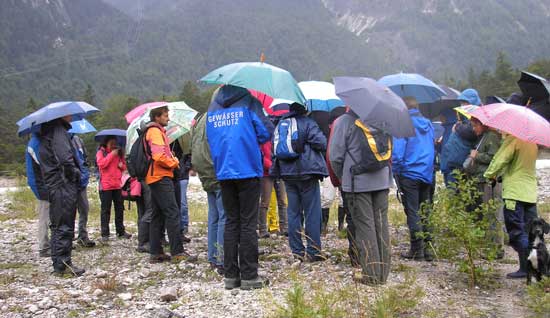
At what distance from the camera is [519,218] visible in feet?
17.5

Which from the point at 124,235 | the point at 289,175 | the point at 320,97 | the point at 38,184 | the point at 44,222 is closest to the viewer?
the point at 289,175

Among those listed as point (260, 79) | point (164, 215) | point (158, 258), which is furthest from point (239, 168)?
point (158, 258)

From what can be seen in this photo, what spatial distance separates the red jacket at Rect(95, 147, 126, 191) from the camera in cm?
801

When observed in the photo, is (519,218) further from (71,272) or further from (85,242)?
(85,242)

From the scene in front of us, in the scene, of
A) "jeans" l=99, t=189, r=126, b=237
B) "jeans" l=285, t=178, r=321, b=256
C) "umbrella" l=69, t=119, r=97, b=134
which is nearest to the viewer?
"jeans" l=285, t=178, r=321, b=256

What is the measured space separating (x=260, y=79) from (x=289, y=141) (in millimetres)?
1139

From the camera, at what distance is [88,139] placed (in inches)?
1596

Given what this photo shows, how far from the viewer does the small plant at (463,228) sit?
16.7ft

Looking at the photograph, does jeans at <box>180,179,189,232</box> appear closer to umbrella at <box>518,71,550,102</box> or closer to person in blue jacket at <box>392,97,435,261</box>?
person in blue jacket at <box>392,97,435,261</box>

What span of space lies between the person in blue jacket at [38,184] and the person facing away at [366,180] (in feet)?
11.0

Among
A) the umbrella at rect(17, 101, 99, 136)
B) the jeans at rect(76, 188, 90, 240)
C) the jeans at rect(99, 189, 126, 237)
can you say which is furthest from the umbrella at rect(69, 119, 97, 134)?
the umbrella at rect(17, 101, 99, 136)

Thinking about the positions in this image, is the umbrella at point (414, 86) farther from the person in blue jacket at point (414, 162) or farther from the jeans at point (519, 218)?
the jeans at point (519, 218)

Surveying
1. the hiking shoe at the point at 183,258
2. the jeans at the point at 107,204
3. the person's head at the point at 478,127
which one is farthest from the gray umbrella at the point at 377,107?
the jeans at the point at 107,204

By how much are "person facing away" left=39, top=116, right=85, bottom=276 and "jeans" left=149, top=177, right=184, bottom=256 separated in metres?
0.87
